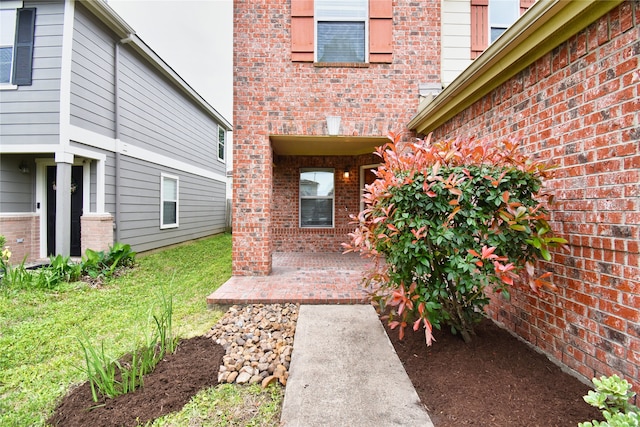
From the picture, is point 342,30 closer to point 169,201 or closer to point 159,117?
point 159,117

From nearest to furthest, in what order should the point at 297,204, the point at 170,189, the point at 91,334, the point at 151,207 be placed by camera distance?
the point at 91,334 → the point at 297,204 → the point at 151,207 → the point at 170,189

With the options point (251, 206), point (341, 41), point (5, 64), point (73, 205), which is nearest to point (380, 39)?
point (341, 41)

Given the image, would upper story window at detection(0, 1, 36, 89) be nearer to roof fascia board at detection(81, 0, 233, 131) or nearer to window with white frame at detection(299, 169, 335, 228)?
roof fascia board at detection(81, 0, 233, 131)

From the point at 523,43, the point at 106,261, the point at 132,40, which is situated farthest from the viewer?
the point at 132,40

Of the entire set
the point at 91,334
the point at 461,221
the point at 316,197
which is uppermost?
the point at 316,197

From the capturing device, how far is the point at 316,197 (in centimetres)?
779

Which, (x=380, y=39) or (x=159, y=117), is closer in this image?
(x=380, y=39)

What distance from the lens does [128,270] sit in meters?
5.84

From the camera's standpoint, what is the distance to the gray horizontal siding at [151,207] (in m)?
6.97

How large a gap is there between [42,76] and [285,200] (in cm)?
542

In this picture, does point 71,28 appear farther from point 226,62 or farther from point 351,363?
point 226,62

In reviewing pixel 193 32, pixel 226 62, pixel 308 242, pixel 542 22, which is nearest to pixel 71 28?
pixel 308 242

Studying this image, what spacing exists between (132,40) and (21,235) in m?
4.91

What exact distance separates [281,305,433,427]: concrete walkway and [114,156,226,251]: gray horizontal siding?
5.96 meters
